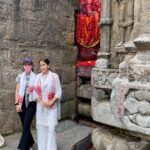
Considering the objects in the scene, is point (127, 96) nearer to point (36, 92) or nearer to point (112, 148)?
point (112, 148)

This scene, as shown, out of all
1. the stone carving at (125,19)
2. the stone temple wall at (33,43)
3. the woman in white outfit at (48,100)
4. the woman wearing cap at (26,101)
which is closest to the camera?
the stone carving at (125,19)

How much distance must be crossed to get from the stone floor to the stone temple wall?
0.80 feet

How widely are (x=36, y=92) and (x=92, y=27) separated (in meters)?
2.25

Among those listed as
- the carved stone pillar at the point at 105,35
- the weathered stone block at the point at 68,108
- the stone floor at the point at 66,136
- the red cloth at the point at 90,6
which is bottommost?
the stone floor at the point at 66,136

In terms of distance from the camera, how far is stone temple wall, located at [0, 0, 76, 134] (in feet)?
16.8

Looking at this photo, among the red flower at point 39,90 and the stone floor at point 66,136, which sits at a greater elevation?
the red flower at point 39,90

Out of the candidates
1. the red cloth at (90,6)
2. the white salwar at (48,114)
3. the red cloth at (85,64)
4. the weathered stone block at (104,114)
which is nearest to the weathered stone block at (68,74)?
the red cloth at (85,64)

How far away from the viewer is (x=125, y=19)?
3.56m

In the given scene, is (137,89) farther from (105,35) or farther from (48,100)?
(48,100)

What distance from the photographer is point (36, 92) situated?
414 centimetres

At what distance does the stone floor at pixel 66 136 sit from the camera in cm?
461

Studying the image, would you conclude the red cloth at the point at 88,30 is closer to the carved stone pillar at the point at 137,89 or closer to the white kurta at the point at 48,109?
the white kurta at the point at 48,109

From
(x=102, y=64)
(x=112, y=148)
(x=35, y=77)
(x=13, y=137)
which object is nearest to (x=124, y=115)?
(x=112, y=148)

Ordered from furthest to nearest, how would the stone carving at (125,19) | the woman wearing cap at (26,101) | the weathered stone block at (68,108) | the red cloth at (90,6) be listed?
the weathered stone block at (68,108) → the red cloth at (90,6) → the woman wearing cap at (26,101) → the stone carving at (125,19)
